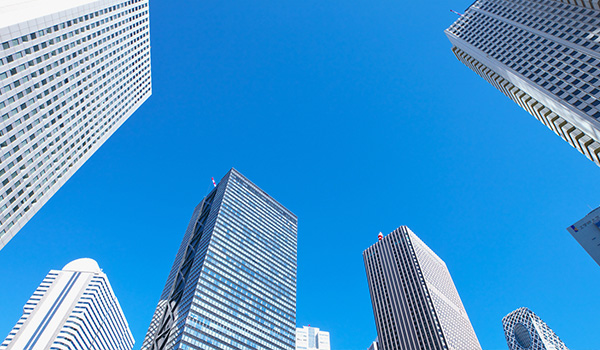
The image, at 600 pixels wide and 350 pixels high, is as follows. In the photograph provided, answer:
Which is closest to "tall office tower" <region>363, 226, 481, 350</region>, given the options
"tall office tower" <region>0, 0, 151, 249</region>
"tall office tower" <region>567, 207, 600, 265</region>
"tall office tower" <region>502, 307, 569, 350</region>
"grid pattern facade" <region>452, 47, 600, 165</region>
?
"tall office tower" <region>502, 307, 569, 350</region>

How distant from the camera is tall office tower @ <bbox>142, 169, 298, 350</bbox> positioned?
113625 mm

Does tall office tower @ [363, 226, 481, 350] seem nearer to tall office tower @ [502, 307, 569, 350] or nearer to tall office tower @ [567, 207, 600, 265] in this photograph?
tall office tower @ [502, 307, 569, 350]

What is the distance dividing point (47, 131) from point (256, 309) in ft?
328

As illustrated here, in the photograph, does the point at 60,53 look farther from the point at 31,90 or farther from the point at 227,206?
the point at 227,206

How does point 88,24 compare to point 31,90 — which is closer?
point 31,90

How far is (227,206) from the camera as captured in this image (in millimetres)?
161000

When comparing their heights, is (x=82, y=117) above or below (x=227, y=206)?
below

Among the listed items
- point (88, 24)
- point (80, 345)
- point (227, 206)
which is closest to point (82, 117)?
point (88, 24)

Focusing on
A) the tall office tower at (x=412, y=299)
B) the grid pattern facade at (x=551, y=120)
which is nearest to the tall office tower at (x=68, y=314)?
Answer: the tall office tower at (x=412, y=299)

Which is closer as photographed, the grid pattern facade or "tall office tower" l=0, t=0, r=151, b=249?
the grid pattern facade

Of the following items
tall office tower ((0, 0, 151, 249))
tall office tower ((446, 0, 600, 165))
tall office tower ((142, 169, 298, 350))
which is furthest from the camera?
tall office tower ((142, 169, 298, 350))

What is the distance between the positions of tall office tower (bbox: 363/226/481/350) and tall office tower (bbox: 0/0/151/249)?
135560 mm

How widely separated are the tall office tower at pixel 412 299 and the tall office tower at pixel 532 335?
159ft

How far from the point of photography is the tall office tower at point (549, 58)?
206 ft
